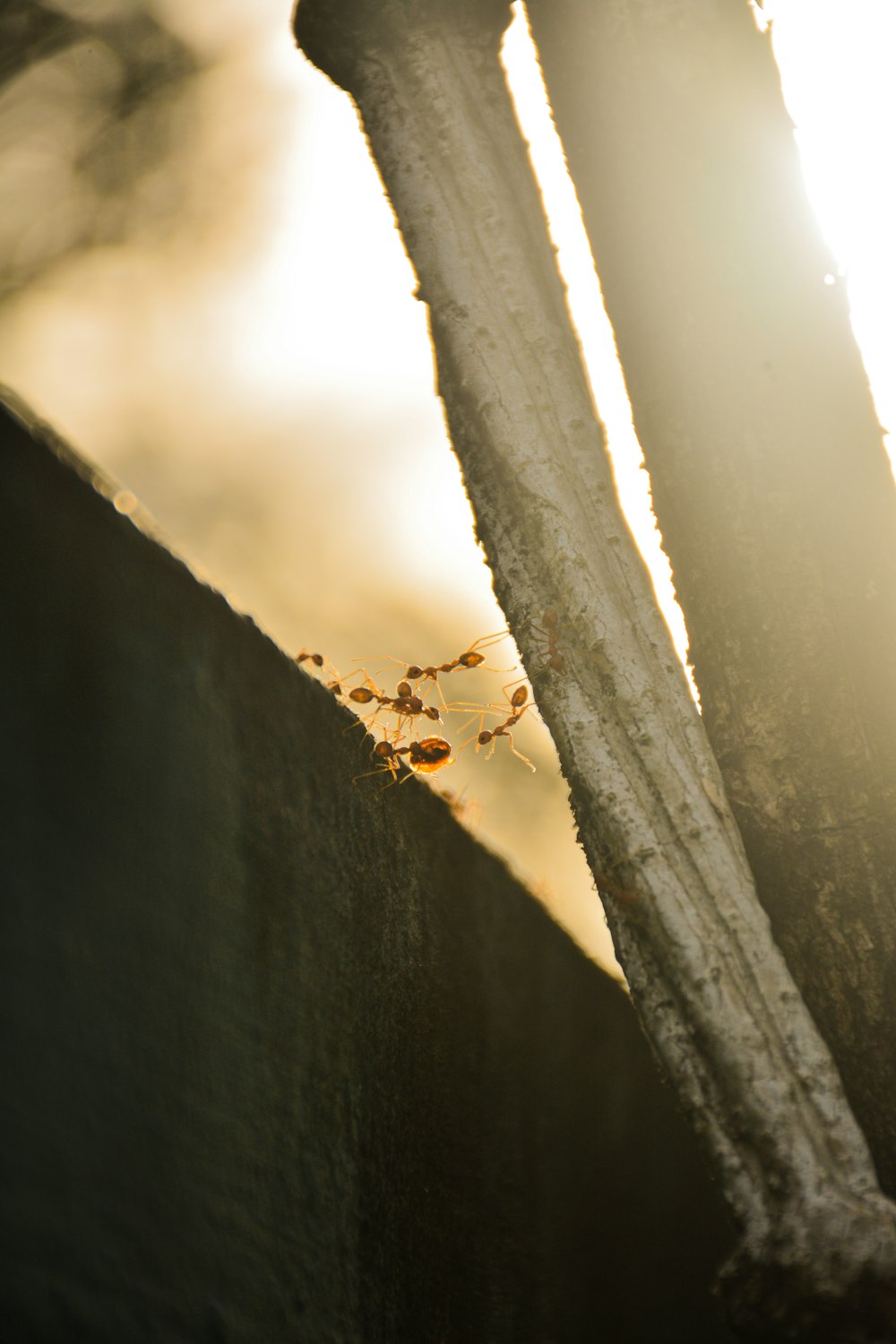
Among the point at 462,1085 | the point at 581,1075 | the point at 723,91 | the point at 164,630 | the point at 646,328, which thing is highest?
the point at 723,91

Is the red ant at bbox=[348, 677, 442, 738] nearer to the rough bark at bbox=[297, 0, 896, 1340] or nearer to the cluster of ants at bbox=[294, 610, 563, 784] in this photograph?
the cluster of ants at bbox=[294, 610, 563, 784]

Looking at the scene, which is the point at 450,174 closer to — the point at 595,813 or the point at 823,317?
the point at 823,317

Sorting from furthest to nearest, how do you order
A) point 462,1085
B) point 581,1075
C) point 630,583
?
point 581,1075 < point 462,1085 < point 630,583

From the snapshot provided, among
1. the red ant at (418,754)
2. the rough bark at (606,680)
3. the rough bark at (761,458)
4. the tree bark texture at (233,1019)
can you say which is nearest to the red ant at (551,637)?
the rough bark at (606,680)

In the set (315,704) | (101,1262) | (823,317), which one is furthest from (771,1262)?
(823,317)

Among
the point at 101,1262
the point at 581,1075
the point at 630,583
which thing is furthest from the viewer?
the point at 581,1075

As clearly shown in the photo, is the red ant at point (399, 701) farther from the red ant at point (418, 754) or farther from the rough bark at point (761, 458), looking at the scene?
the rough bark at point (761, 458)
